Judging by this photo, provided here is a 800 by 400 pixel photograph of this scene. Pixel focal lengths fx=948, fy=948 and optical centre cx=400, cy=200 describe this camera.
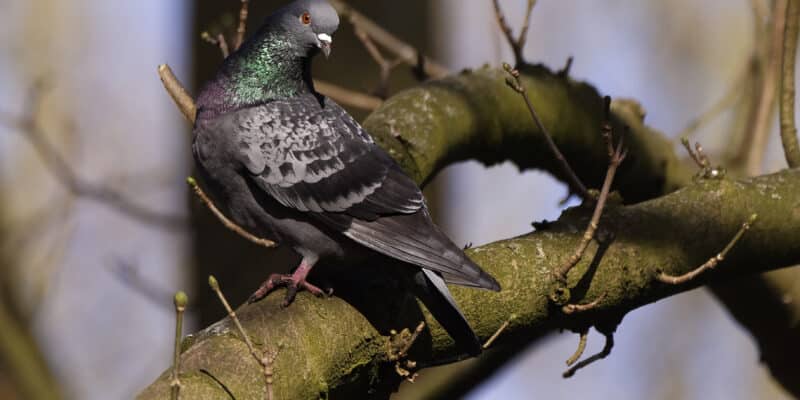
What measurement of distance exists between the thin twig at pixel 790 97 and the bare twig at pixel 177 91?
255cm

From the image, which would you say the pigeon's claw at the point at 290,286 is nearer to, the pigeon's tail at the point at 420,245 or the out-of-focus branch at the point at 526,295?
the out-of-focus branch at the point at 526,295

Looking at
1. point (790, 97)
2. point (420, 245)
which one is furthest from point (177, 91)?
point (790, 97)

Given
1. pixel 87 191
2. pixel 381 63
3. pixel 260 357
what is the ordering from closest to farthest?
pixel 260 357 < pixel 381 63 < pixel 87 191

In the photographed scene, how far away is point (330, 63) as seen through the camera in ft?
19.4

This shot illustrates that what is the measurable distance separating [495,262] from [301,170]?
865mm

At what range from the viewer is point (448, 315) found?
3186 millimetres

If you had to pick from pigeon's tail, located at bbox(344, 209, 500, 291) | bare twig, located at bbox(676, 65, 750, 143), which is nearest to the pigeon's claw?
pigeon's tail, located at bbox(344, 209, 500, 291)

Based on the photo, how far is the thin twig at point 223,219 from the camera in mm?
3173

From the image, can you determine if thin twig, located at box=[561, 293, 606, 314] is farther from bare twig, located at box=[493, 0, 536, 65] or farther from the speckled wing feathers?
bare twig, located at box=[493, 0, 536, 65]

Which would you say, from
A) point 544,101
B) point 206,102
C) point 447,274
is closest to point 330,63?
point 544,101

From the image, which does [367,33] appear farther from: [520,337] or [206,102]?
Answer: [520,337]

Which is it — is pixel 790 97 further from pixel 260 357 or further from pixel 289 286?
pixel 260 357

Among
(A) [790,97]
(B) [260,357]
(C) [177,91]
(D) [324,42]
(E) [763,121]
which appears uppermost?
(C) [177,91]

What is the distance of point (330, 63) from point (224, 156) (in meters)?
2.41
